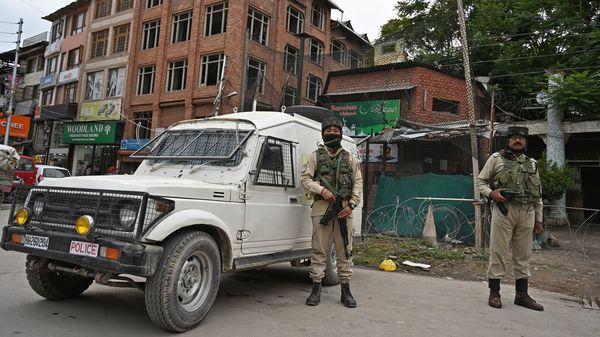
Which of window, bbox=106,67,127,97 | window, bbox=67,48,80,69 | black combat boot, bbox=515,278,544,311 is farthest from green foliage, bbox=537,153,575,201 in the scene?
window, bbox=67,48,80,69

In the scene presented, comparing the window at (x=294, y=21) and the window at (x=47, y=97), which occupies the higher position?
the window at (x=294, y=21)

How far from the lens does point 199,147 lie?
5.30m

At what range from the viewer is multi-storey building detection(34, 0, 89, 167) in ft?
105

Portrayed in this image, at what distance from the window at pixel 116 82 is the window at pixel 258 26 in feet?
31.4

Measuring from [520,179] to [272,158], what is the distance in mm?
3088

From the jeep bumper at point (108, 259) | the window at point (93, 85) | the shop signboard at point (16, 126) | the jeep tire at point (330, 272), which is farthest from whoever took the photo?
the shop signboard at point (16, 126)

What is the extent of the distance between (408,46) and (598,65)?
14.0m

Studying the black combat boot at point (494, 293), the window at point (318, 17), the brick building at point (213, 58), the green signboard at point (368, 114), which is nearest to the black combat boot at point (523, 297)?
the black combat boot at point (494, 293)

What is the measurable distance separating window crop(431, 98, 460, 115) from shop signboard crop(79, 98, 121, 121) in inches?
773

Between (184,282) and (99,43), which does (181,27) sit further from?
A: (184,282)

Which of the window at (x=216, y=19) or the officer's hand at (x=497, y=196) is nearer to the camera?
the officer's hand at (x=497, y=196)

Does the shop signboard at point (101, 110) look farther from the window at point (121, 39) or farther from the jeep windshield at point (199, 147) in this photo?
the jeep windshield at point (199, 147)

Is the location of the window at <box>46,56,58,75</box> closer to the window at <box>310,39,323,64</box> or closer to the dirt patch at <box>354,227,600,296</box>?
the window at <box>310,39,323,64</box>

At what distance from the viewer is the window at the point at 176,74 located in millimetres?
25766
